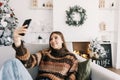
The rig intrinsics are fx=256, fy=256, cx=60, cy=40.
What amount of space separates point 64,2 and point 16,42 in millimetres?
2896

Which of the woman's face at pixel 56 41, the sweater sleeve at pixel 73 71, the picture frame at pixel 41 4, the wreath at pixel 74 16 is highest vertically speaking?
the picture frame at pixel 41 4

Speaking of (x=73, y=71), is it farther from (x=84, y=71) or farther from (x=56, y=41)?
(x=56, y=41)

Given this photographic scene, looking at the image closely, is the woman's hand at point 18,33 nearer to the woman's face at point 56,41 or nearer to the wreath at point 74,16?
the woman's face at point 56,41

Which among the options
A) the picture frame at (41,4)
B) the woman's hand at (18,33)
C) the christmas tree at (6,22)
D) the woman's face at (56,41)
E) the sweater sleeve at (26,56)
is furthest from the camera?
the picture frame at (41,4)

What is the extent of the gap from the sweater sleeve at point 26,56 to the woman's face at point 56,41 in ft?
0.54

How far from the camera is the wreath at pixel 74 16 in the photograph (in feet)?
16.1

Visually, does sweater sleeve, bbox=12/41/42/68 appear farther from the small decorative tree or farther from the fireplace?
the fireplace

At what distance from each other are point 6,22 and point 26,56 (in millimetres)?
2311

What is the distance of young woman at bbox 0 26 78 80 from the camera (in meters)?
2.32

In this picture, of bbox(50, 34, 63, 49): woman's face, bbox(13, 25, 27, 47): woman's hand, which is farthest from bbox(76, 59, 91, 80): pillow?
bbox(13, 25, 27, 47): woman's hand

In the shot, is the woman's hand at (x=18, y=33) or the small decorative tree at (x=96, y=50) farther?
the small decorative tree at (x=96, y=50)

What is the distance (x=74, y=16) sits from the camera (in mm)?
4992

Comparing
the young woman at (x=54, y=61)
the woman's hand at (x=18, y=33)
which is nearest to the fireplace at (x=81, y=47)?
the young woman at (x=54, y=61)

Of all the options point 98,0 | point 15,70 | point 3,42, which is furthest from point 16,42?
point 98,0
